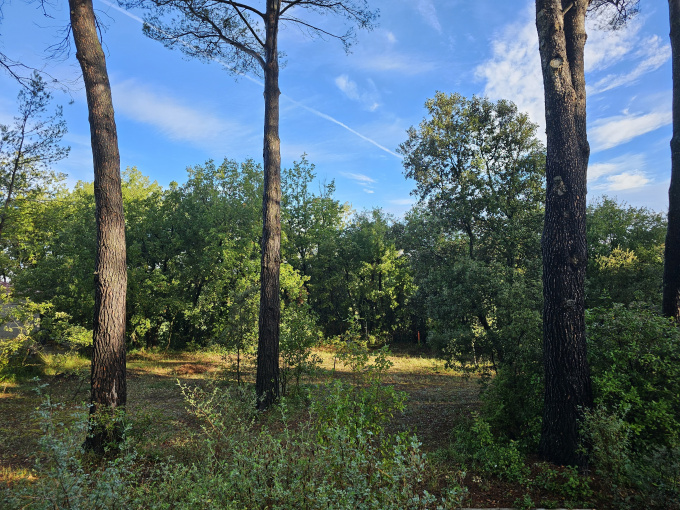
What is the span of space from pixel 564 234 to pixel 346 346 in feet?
10.3

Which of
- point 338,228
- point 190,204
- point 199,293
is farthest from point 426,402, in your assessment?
point 338,228

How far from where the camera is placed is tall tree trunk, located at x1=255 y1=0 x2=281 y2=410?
7.22 meters

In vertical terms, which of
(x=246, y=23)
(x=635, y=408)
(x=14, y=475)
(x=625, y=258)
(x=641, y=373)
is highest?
(x=246, y=23)

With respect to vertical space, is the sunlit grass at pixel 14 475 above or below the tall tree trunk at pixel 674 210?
below

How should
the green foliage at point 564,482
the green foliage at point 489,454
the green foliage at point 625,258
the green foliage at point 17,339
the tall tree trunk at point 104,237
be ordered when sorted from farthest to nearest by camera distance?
the green foliage at point 625,258 < the green foliage at point 17,339 < the tall tree trunk at point 104,237 < the green foliage at point 489,454 < the green foliage at point 564,482

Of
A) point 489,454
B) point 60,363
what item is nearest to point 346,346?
point 489,454

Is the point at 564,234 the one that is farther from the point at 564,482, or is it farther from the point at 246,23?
the point at 246,23

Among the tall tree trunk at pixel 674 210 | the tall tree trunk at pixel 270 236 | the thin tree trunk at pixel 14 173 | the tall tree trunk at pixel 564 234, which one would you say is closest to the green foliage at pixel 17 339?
the thin tree trunk at pixel 14 173

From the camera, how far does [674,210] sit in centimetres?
589

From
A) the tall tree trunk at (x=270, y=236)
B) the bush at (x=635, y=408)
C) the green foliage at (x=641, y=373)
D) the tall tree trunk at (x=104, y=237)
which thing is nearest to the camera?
the bush at (x=635, y=408)

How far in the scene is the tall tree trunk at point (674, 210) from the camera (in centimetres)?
558

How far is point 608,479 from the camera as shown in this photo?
3.28 m

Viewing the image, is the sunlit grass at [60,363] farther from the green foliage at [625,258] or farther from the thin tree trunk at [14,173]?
the green foliage at [625,258]

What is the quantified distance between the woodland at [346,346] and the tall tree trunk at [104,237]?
0.03 metres
